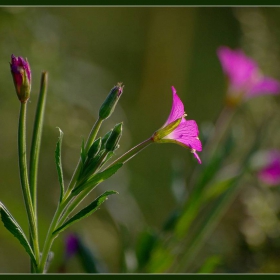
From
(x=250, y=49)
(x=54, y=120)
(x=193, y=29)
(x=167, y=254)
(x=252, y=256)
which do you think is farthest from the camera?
(x=193, y=29)

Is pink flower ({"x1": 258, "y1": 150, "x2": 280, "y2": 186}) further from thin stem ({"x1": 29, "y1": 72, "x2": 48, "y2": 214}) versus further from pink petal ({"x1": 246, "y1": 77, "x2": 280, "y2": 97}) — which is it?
thin stem ({"x1": 29, "y1": 72, "x2": 48, "y2": 214})

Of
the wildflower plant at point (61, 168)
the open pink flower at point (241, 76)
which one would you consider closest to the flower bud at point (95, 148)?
the wildflower plant at point (61, 168)

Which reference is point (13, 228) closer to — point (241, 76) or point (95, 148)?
point (95, 148)

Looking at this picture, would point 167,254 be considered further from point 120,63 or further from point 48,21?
point 120,63

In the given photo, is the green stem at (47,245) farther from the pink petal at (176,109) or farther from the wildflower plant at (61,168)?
the pink petal at (176,109)

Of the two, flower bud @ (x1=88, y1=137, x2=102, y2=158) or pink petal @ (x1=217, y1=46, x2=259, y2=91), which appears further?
pink petal @ (x1=217, y1=46, x2=259, y2=91)

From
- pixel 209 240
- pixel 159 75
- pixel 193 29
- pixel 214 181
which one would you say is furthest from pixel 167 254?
pixel 193 29

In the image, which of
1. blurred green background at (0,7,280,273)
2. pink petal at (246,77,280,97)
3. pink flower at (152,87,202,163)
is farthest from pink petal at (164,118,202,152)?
pink petal at (246,77,280,97)

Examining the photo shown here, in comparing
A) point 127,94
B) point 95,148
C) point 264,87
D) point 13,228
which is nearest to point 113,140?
point 95,148
